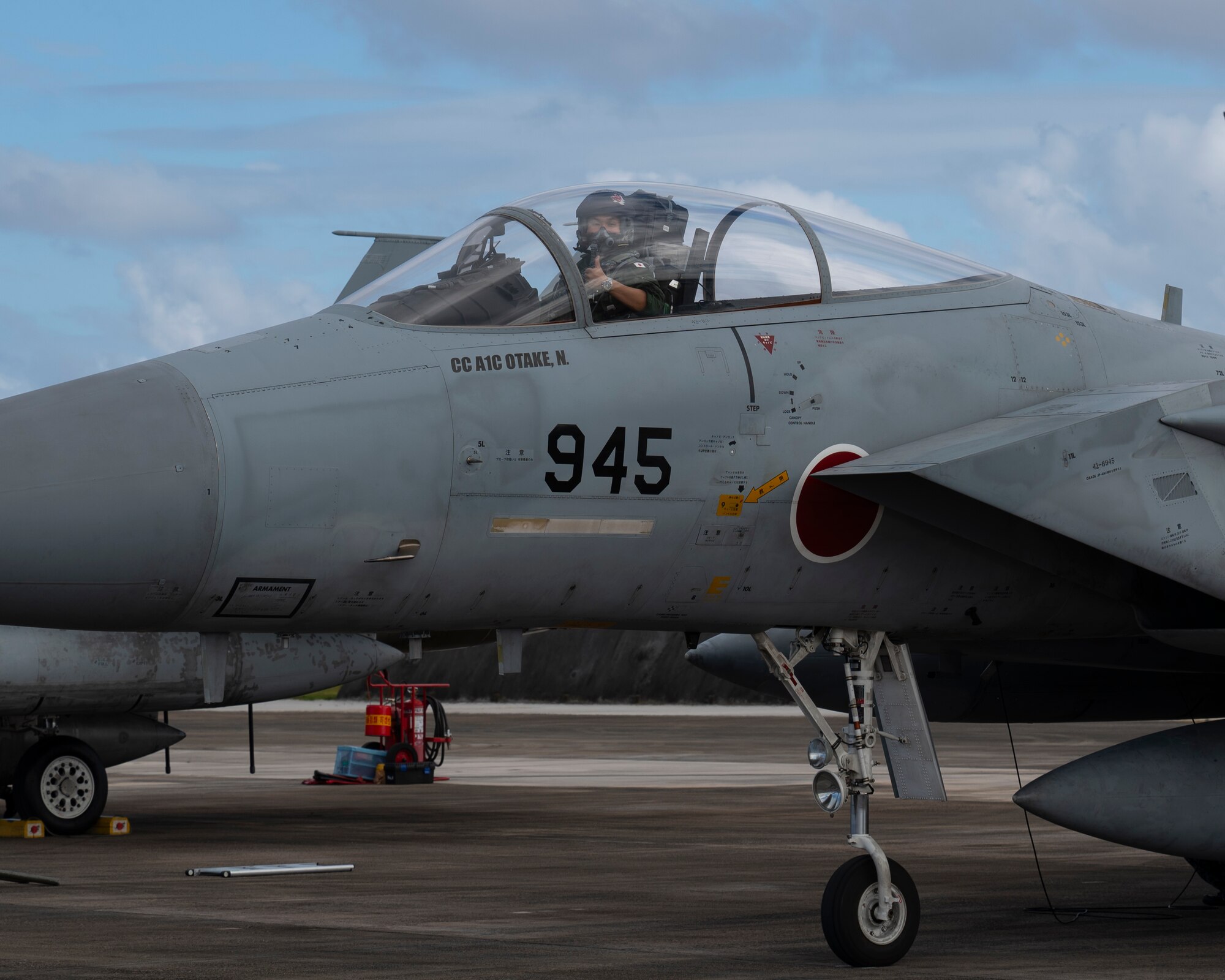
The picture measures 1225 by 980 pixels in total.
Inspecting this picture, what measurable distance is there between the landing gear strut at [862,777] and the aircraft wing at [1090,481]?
83 centimetres

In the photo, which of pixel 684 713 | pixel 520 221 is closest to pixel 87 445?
pixel 520 221

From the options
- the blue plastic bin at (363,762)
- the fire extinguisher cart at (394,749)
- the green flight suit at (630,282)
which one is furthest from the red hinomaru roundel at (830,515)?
the blue plastic bin at (363,762)

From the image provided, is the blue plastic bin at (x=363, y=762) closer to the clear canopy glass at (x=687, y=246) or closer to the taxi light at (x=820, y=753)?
the taxi light at (x=820, y=753)

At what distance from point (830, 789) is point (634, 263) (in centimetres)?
245

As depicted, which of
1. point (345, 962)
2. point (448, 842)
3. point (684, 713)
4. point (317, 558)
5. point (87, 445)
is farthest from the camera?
point (684, 713)

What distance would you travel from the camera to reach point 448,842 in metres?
14.9

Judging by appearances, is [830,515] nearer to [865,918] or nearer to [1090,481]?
[1090,481]

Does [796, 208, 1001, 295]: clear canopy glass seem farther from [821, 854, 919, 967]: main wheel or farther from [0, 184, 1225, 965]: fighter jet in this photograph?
[821, 854, 919, 967]: main wheel

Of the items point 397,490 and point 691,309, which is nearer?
point 397,490

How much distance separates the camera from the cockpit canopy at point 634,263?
7090 millimetres

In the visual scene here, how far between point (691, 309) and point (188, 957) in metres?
4.05

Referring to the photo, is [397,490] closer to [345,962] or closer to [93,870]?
[345,962]

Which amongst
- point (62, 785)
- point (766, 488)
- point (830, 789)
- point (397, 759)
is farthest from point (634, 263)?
point (397, 759)

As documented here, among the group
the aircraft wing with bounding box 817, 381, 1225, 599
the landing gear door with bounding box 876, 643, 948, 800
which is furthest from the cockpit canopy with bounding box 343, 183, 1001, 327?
the landing gear door with bounding box 876, 643, 948, 800
